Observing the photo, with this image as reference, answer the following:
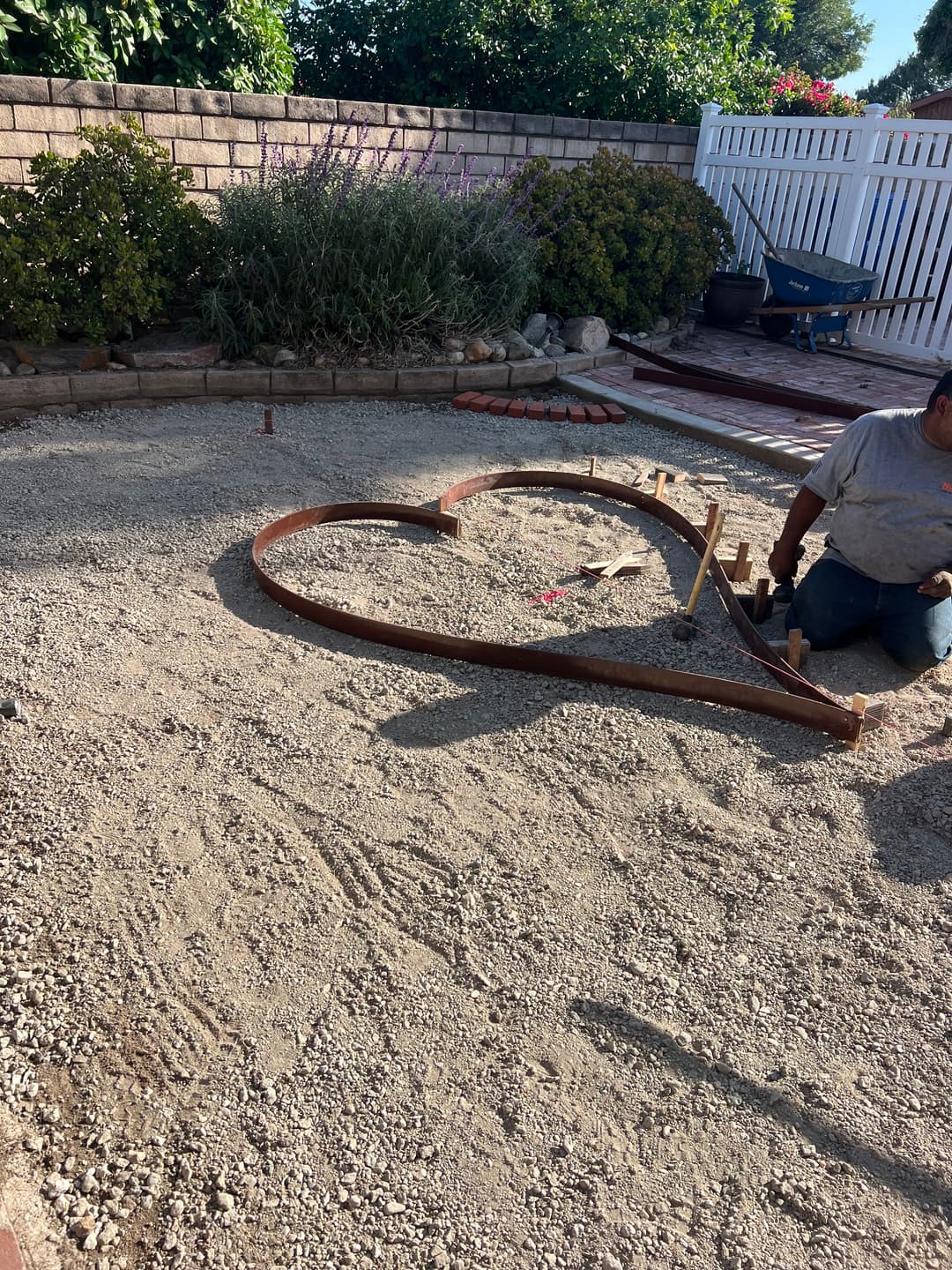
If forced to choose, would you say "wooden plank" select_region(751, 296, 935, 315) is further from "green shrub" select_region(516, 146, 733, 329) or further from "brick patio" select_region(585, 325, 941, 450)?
"green shrub" select_region(516, 146, 733, 329)

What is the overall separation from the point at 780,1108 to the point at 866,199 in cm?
930

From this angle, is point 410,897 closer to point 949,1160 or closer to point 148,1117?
point 148,1117

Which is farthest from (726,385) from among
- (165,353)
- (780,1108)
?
(780,1108)

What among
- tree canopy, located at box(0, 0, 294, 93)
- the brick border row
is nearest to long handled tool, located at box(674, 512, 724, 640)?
the brick border row

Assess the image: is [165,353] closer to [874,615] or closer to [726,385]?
[726,385]

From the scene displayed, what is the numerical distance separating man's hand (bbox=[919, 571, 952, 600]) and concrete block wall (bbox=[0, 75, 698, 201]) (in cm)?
632

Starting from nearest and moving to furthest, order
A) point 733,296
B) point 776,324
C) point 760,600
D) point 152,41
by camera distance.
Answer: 1. point 760,600
2. point 152,41
3. point 776,324
4. point 733,296

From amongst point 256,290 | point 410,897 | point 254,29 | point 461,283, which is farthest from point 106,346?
point 410,897

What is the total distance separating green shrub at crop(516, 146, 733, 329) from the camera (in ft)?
27.2

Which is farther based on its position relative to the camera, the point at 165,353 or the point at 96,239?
the point at 165,353

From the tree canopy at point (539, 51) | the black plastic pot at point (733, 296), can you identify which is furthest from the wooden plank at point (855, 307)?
the tree canopy at point (539, 51)

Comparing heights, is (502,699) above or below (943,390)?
below

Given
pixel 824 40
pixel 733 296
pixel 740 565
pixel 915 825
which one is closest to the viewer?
pixel 915 825

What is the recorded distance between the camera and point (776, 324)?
31.0ft
